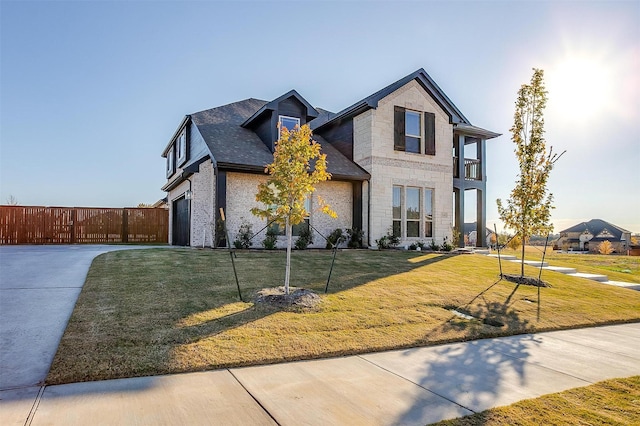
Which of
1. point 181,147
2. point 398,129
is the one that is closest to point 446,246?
point 398,129

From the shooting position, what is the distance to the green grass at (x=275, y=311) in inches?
175

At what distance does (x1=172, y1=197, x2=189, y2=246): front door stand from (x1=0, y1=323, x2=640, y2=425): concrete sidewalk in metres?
14.2

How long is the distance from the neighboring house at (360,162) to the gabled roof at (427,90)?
42mm

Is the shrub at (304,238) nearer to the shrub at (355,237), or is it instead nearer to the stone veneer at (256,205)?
the stone veneer at (256,205)

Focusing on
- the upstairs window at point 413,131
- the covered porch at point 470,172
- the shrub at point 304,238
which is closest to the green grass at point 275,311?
the shrub at point 304,238

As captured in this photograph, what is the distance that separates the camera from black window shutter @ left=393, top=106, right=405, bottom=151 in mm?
16188

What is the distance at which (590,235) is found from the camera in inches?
1706

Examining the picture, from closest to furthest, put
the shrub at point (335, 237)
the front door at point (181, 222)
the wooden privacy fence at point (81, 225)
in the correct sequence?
the shrub at point (335, 237) < the front door at point (181, 222) < the wooden privacy fence at point (81, 225)

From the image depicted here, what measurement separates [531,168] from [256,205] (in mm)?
8885

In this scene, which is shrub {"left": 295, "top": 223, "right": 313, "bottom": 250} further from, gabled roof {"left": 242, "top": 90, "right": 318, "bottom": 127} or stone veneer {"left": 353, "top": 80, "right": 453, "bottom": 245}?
gabled roof {"left": 242, "top": 90, "right": 318, "bottom": 127}

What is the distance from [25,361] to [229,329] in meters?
2.23

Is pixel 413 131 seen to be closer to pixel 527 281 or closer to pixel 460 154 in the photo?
Answer: pixel 460 154

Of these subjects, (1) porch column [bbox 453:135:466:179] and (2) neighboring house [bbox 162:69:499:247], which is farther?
(1) porch column [bbox 453:135:466:179]

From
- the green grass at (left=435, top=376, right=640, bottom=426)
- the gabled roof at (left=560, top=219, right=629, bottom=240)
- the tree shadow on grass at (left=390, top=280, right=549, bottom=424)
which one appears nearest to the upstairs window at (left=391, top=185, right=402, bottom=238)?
the tree shadow on grass at (left=390, top=280, right=549, bottom=424)
